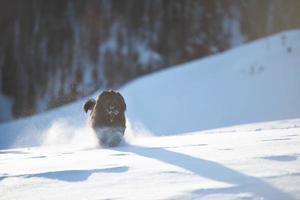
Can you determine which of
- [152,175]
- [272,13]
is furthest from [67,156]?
[272,13]

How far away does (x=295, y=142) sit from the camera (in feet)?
19.8

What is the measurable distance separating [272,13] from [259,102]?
3680 centimetres

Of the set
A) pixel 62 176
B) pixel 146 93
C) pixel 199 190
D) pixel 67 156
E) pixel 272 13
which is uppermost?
pixel 272 13

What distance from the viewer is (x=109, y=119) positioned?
340 inches

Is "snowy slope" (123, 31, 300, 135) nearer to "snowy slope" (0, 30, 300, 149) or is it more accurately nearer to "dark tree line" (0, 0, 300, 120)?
"snowy slope" (0, 30, 300, 149)

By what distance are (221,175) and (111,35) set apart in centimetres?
5213

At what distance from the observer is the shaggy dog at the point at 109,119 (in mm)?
8344

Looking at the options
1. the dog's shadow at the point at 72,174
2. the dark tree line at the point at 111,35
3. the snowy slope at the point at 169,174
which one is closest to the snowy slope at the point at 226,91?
the snowy slope at the point at 169,174

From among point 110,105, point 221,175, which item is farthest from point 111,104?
point 221,175

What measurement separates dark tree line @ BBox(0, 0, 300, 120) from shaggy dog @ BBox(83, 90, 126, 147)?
40.1 m

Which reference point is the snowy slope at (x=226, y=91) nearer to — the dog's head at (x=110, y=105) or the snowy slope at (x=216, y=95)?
the snowy slope at (x=216, y=95)

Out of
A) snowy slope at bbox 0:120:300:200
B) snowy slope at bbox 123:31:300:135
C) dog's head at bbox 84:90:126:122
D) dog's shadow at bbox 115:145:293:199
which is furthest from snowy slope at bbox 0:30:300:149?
dog's shadow at bbox 115:145:293:199

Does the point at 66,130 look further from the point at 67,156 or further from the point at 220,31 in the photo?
the point at 220,31

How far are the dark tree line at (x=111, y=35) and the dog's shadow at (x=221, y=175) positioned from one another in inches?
1710
